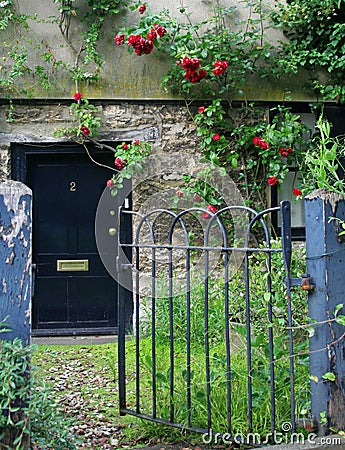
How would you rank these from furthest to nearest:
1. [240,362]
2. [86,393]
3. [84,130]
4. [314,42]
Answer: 1. [314,42]
2. [84,130]
3. [86,393]
4. [240,362]

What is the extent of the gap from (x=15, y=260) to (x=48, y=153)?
→ 407 centimetres

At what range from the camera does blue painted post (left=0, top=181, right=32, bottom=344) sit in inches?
94.7

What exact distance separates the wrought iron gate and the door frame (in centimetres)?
61

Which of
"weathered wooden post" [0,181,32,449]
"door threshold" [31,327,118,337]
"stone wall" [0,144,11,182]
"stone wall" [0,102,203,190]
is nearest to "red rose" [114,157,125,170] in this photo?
"stone wall" [0,102,203,190]

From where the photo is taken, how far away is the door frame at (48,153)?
20.6 ft

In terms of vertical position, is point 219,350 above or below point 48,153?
below

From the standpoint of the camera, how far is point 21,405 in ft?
7.80

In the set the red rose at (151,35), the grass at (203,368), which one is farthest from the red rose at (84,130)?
the grass at (203,368)

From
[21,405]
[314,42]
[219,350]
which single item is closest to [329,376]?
[21,405]

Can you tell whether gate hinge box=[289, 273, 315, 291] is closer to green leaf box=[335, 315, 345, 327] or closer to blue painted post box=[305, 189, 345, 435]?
blue painted post box=[305, 189, 345, 435]

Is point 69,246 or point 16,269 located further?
point 69,246

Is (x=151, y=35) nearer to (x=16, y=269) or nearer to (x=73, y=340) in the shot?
(x=73, y=340)

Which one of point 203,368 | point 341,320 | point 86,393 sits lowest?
point 86,393

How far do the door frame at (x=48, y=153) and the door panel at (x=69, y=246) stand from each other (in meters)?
0.03
